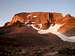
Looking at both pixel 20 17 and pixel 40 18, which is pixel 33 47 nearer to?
pixel 40 18

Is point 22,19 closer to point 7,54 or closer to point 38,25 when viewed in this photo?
point 38,25

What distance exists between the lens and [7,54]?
639 inches

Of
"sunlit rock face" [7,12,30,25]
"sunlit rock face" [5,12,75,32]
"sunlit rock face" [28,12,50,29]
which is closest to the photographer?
"sunlit rock face" [5,12,75,32]

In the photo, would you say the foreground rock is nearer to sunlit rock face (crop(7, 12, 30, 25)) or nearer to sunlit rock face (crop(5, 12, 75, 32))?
sunlit rock face (crop(5, 12, 75, 32))

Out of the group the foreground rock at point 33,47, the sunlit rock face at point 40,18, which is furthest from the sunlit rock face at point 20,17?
the foreground rock at point 33,47

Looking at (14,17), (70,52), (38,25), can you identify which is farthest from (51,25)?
(70,52)

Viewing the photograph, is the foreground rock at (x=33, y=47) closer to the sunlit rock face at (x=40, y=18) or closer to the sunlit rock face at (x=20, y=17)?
the sunlit rock face at (x=40, y=18)

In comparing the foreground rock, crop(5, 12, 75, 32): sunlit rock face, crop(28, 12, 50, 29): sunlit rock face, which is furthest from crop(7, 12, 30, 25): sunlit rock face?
the foreground rock

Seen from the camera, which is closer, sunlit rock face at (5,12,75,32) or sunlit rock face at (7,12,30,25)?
sunlit rock face at (5,12,75,32)

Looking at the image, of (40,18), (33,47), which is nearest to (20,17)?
(40,18)

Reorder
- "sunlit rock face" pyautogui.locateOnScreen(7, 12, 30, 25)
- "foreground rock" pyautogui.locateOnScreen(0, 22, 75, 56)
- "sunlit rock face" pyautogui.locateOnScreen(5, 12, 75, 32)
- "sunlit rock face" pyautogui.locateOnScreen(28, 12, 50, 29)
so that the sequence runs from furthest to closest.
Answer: "sunlit rock face" pyautogui.locateOnScreen(7, 12, 30, 25) → "sunlit rock face" pyautogui.locateOnScreen(28, 12, 50, 29) → "sunlit rock face" pyautogui.locateOnScreen(5, 12, 75, 32) → "foreground rock" pyautogui.locateOnScreen(0, 22, 75, 56)

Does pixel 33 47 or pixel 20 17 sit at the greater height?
pixel 20 17

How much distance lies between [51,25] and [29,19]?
5.64 meters

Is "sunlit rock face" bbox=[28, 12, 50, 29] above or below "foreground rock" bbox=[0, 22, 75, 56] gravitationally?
above
